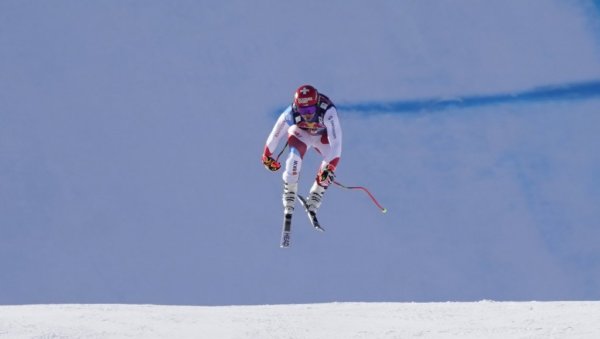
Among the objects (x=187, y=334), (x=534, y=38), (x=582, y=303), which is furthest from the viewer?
(x=534, y=38)

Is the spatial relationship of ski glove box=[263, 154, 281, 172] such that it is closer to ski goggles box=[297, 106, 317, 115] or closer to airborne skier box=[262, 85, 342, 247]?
airborne skier box=[262, 85, 342, 247]

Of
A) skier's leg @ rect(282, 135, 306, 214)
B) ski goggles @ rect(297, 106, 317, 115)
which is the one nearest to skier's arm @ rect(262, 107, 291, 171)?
skier's leg @ rect(282, 135, 306, 214)

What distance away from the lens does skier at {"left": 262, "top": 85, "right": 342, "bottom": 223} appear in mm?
8945

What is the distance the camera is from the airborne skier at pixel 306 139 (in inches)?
352

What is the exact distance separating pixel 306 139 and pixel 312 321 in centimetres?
163

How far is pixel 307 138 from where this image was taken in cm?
925

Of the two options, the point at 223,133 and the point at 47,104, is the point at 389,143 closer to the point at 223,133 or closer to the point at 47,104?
the point at 223,133

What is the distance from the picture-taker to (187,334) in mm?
7574

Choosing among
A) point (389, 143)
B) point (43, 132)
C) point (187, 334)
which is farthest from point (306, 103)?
point (43, 132)

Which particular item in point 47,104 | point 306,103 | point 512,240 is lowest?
point 306,103

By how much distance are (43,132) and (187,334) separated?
287 inches

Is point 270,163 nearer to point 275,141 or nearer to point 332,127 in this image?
point 275,141

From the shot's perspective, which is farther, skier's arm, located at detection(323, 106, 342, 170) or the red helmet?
skier's arm, located at detection(323, 106, 342, 170)

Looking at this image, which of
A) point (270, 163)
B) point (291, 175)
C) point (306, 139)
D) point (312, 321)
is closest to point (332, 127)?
point (306, 139)
